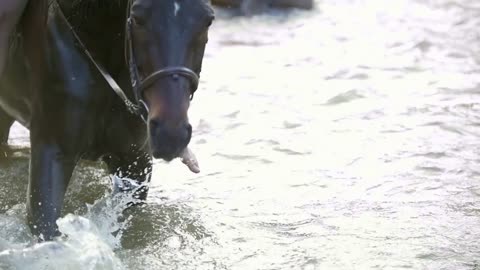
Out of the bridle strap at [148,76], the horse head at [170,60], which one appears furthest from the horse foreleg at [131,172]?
the horse head at [170,60]

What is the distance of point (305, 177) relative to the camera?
16.5 feet

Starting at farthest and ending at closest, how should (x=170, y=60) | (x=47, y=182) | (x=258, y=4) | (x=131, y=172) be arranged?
(x=258, y=4) → (x=131, y=172) → (x=47, y=182) → (x=170, y=60)

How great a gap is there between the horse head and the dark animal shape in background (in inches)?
287

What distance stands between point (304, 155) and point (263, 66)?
8.08 ft

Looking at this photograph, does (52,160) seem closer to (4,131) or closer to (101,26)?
(101,26)

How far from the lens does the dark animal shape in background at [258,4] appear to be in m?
10.0

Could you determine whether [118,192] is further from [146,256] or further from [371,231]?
[371,231]

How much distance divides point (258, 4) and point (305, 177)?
537 centimetres

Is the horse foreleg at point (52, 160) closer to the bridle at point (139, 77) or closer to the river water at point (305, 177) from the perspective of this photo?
the river water at point (305, 177)

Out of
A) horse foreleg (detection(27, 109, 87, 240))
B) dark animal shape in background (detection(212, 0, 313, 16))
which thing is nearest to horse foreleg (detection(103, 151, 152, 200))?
horse foreleg (detection(27, 109, 87, 240))

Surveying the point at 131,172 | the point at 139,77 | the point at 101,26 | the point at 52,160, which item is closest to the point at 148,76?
the point at 139,77

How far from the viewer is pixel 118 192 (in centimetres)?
402

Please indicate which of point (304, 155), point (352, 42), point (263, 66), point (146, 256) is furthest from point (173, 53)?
point (352, 42)

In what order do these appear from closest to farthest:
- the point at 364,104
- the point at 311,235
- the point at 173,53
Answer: the point at 173,53 → the point at 311,235 → the point at 364,104
